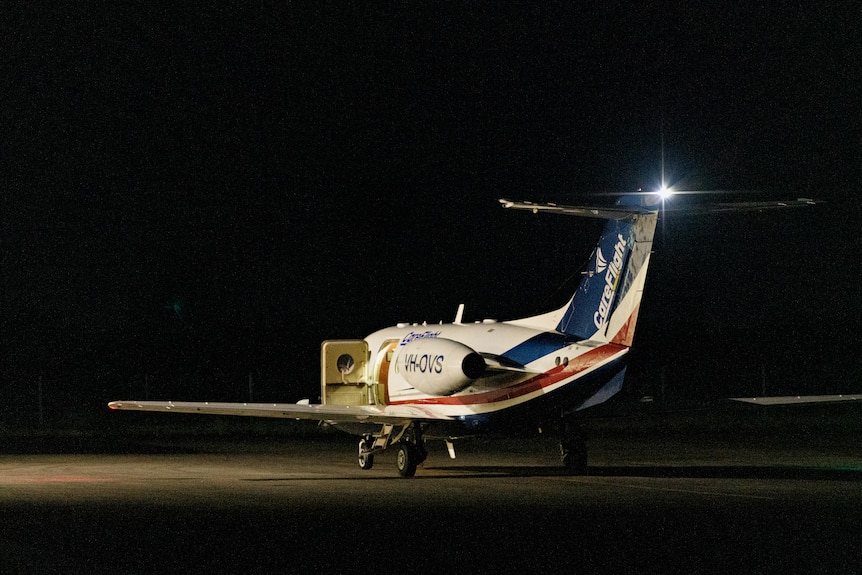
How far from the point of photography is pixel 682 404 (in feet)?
83.6

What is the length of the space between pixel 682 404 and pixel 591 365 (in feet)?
10.4

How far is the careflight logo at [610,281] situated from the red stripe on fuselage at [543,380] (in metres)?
0.66

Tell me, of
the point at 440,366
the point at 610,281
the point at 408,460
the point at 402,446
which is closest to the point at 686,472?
the point at 610,281

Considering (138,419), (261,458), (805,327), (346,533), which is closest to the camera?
(346,533)

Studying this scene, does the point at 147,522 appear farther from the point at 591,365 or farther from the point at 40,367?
the point at 40,367

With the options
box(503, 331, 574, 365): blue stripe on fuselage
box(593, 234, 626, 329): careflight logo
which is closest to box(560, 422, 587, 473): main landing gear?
box(503, 331, 574, 365): blue stripe on fuselage

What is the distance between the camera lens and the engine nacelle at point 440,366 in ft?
79.3

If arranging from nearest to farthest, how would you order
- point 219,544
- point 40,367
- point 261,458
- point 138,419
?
point 219,544 < point 261,458 < point 138,419 < point 40,367

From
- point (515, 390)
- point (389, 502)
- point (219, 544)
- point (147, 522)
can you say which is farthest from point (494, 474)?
point (219, 544)

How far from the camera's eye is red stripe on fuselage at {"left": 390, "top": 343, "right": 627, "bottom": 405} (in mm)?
23219

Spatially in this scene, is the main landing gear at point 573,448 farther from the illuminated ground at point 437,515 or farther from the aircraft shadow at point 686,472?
the illuminated ground at point 437,515

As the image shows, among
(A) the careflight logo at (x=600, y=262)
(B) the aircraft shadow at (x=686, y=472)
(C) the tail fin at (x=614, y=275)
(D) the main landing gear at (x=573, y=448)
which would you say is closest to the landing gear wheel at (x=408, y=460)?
(B) the aircraft shadow at (x=686, y=472)

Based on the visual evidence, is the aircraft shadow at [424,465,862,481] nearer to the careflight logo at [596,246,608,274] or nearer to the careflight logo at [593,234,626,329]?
the careflight logo at [593,234,626,329]

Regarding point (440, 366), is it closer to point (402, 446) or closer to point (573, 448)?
point (402, 446)
